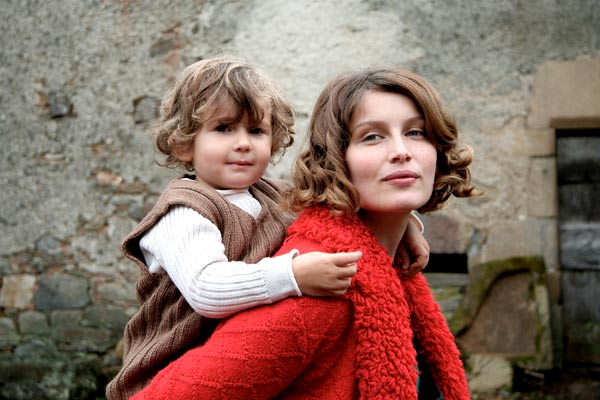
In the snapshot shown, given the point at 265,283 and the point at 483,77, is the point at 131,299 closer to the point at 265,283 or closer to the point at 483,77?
the point at 483,77

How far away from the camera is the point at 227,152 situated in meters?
1.85

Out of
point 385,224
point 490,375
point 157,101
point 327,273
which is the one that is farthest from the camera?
point 157,101

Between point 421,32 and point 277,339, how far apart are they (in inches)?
131

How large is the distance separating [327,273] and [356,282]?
0.11 metres

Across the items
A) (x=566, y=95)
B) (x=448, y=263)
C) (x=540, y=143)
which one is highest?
(x=566, y=95)

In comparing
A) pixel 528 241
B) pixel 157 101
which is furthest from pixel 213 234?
pixel 157 101

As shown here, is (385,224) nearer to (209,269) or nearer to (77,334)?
(209,269)

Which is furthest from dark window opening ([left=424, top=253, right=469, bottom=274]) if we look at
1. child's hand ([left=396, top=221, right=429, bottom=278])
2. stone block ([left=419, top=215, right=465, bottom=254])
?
child's hand ([left=396, top=221, right=429, bottom=278])

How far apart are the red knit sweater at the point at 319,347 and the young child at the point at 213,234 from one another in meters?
0.06

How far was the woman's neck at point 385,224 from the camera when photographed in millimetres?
1703

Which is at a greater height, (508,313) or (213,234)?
(213,234)

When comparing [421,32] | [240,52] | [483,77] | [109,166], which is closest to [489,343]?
[483,77]

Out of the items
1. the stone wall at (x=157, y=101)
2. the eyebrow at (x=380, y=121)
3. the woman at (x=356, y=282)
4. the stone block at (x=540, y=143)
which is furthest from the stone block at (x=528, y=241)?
the eyebrow at (x=380, y=121)

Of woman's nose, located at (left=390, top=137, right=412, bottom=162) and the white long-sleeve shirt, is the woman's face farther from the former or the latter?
the white long-sleeve shirt
